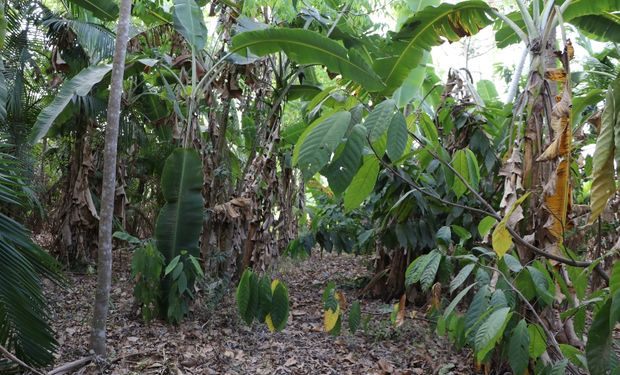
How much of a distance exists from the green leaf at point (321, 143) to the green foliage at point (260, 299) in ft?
3.49

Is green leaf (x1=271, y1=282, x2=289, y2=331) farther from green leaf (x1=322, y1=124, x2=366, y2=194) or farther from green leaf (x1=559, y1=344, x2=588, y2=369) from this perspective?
green leaf (x1=559, y1=344, x2=588, y2=369)

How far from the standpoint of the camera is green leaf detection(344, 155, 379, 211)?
223 centimetres

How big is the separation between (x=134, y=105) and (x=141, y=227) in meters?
2.04

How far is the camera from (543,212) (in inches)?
111

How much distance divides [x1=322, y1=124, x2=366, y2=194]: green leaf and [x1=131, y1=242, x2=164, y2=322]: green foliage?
9.43 feet

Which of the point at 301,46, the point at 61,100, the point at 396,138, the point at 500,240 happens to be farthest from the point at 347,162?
the point at 61,100

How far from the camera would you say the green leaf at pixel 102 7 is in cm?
590

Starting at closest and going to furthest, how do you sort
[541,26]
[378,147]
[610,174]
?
[610,174] → [378,147] → [541,26]

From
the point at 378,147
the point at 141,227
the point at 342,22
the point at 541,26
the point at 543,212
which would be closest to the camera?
the point at 378,147

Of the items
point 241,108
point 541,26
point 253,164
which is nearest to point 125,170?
point 241,108

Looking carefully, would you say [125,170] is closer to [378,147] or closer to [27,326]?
[27,326]

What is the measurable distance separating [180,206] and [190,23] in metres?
1.69

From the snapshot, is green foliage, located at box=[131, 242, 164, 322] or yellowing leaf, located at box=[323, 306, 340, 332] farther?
green foliage, located at box=[131, 242, 164, 322]

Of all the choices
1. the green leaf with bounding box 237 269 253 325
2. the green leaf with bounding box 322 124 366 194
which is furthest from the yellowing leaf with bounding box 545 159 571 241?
the green leaf with bounding box 237 269 253 325
